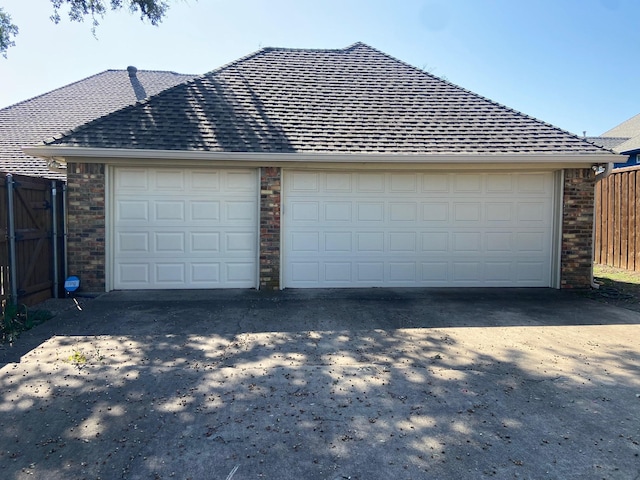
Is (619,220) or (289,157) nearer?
(289,157)

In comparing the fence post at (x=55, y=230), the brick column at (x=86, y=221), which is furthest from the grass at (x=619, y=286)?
the fence post at (x=55, y=230)

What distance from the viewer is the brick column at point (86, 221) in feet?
26.2

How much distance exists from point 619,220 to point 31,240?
12663mm

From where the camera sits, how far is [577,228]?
8.73m

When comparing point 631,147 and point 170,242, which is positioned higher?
point 631,147

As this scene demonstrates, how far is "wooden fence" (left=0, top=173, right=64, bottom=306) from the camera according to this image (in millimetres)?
6289

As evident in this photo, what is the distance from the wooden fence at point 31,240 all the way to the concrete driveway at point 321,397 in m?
0.87

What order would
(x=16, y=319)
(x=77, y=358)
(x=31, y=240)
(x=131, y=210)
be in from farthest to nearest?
1. (x=131, y=210)
2. (x=31, y=240)
3. (x=16, y=319)
4. (x=77, y=358)

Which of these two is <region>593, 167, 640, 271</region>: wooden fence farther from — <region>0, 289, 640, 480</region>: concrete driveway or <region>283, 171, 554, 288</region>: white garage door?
<region>0, 289, 640, 480</region>: concrete driveway

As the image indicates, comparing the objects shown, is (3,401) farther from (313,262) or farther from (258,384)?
(313,262)

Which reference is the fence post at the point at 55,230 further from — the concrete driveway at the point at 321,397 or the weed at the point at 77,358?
the weed at the point at 77,358

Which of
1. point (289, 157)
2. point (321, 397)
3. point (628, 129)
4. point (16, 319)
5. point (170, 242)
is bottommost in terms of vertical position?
point (321, 397)

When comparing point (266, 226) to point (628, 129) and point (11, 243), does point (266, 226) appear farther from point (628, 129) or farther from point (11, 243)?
point (628, 129)

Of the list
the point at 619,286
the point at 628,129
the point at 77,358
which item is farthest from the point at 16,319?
the point at 628,129
